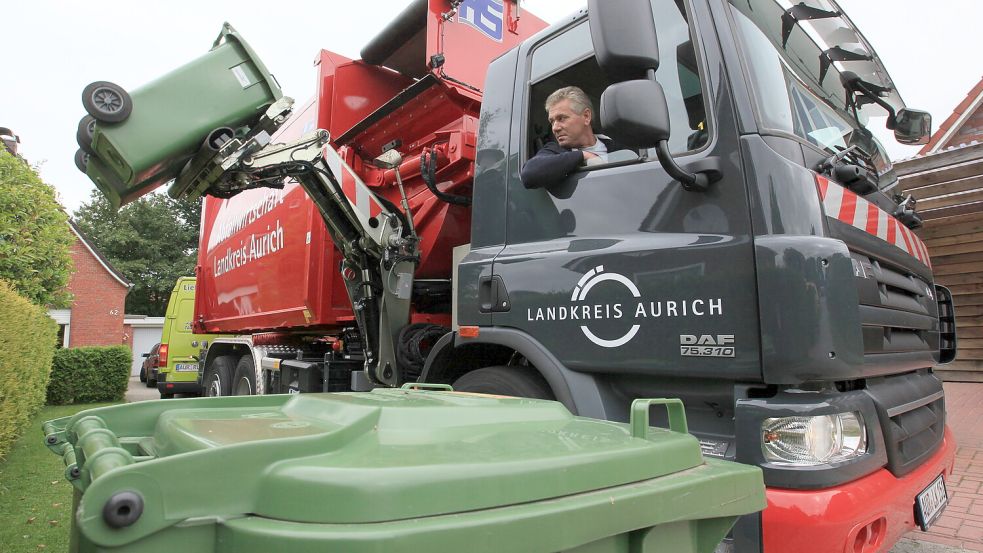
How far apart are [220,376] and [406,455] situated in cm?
621

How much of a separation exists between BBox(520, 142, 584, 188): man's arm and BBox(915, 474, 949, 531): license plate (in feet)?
5.49

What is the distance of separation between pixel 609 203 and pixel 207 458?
1731mm

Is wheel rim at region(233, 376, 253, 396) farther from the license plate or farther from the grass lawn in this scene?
the license plate

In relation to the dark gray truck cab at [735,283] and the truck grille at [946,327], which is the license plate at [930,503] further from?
the truck grille at [946,327]

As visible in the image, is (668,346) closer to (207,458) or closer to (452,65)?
(207,458)

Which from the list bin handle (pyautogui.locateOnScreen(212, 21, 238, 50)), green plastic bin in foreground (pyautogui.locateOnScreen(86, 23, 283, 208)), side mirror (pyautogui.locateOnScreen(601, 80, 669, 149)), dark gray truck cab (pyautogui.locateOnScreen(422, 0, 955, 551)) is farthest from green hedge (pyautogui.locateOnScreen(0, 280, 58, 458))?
side mirror (pyautogui.locateOnScreen(601, 80, 669, 149))

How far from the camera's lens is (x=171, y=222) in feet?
140

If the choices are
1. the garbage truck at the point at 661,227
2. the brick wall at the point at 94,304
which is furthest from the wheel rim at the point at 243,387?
the brick wall at the point at 94,304

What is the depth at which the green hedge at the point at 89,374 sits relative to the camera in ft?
41.0

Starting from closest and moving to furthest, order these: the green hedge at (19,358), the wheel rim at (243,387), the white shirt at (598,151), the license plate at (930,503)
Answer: the license plate at (930,503) < the white shirt at (598,151) < the green hedge at (19,358) < the wheel rim at (243,387)

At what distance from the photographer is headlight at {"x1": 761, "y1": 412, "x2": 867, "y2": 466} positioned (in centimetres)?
175

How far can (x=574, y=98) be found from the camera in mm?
2584

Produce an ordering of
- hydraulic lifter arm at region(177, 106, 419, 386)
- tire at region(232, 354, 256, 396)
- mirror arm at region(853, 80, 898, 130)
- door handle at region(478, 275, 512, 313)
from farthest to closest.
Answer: tire at region(232, 354, 256, 396) < hydraulic lifter arm at region(177, 106, 419, 386) < mirror arm at region(853, 80, 898, 130) < door handle at region(478, 275, 512, 313)

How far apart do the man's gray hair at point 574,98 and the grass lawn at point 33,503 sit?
2.93 meters
